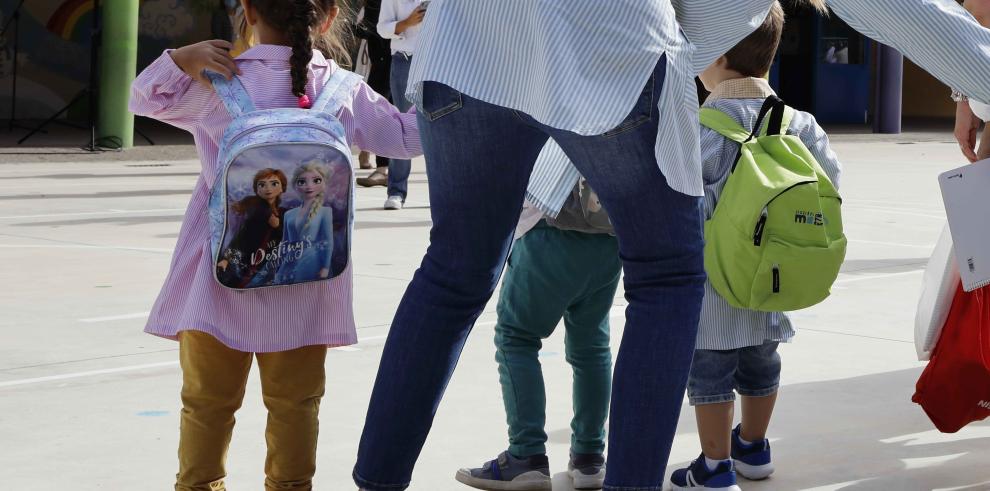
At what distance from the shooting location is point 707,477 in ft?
11.1

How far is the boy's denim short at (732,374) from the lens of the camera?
346 centimetres

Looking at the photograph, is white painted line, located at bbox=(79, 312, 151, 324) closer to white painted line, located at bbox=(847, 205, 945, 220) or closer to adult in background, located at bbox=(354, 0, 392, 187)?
adult in background, located at bbox=(354, 0, 392, 187)

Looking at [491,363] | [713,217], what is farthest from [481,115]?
[491,363]

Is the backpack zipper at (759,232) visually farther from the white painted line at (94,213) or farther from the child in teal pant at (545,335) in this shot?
the white painted line at (94,213)

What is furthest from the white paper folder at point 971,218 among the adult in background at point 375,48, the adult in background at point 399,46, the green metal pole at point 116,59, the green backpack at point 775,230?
the green metal pole at point 116,59

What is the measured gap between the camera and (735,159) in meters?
3.54

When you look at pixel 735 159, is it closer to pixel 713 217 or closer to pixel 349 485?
pixel 713 217

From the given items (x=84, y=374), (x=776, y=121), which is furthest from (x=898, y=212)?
(x=84, y=374)

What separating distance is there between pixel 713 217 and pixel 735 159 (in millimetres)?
162

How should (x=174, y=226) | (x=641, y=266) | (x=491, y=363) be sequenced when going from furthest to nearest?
1. (x=174, y=226)
2. (x=491, y=363)
3. (x=641, y=266)

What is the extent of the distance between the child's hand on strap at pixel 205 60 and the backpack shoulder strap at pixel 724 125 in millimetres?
1206

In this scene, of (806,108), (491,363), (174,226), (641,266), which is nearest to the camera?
(641,266)

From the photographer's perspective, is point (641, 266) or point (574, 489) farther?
point (574, 489)

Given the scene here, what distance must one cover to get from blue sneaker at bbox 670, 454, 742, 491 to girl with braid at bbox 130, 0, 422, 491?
0.92 metres
